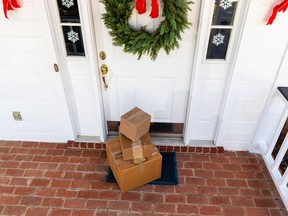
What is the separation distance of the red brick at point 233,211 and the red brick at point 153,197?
2.02 ft

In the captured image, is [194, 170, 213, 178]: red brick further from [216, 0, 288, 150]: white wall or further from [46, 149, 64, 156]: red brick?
[46, 149, 64, 156]: red brick

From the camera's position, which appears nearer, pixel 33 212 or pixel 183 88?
pixel 33 212

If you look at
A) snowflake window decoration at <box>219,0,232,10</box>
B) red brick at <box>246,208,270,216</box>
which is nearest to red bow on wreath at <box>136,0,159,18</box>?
snowflake window decoration at <box>219,0,232,10</box>

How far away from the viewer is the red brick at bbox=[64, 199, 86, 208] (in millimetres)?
2355

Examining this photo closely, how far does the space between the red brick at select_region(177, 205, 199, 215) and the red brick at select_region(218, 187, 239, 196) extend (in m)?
0.34

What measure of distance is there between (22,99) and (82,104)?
2.23 ft

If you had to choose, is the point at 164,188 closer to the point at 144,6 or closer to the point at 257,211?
the point at 257,211

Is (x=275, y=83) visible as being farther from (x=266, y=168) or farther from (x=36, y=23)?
(x=36, y=23)

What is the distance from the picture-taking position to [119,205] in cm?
236

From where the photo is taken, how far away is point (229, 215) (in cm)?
228

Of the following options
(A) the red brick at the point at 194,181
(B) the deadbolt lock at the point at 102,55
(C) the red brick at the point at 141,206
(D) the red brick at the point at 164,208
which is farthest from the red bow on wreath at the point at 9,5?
(A) the red brick at the point at 194,181

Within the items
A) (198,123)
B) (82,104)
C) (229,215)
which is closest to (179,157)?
(198,123)

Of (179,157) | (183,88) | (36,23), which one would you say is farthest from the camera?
(179,157)

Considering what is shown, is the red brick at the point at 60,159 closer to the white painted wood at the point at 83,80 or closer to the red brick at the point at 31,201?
the white painted wood at the point at 83,80
